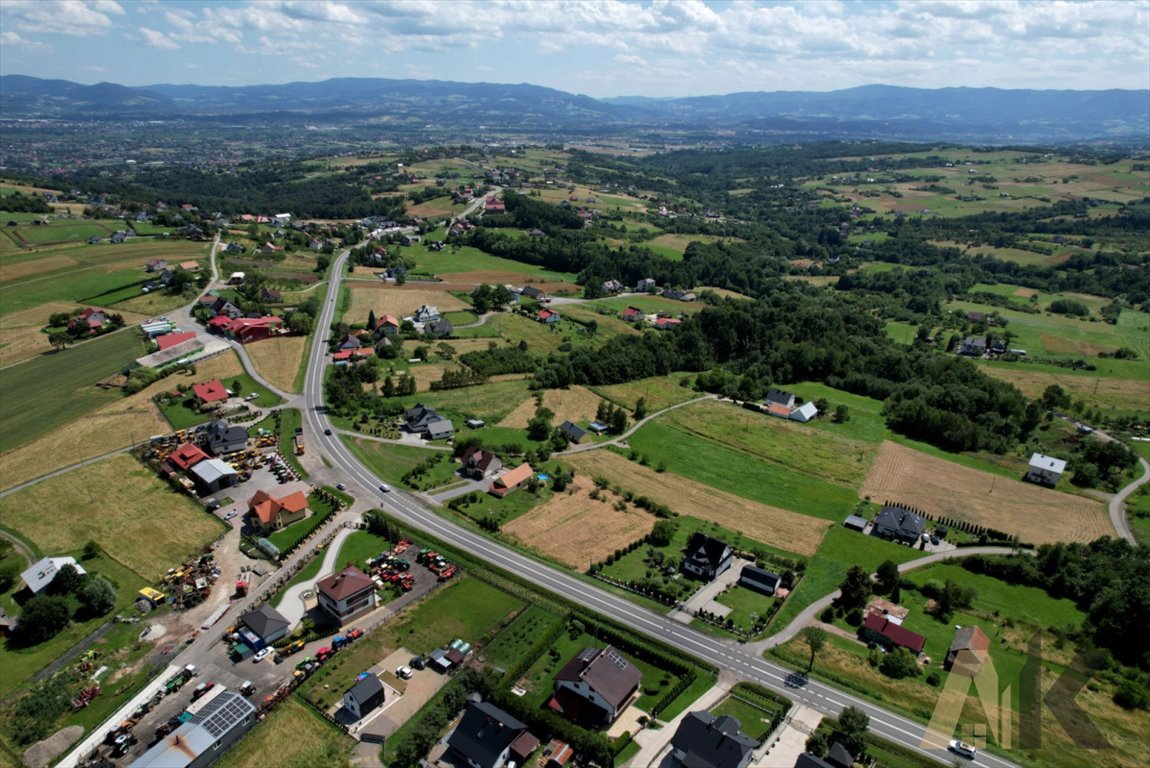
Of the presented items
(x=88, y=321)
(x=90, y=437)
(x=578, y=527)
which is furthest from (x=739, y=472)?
(x=88, y=321)

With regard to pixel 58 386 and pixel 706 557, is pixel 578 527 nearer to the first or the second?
pixel 706 557

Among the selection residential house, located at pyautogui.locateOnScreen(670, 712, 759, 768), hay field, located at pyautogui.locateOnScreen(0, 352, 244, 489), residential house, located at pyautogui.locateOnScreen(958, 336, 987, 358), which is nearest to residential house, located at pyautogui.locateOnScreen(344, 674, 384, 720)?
residential house, located at pyautogui.locateOnScreen(670, 712, 759, 768)

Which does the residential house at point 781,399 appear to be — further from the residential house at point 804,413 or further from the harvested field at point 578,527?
the harvested field at point 578,527

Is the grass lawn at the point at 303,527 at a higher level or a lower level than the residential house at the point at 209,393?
lower

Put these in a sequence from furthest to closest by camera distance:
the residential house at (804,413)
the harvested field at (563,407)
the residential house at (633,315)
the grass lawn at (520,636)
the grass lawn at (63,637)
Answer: the residential house at (633,315), the residential house at (804,413), the harvested field at (563,407), the grass lawn at (520,636), the grass lawn at (63,637)

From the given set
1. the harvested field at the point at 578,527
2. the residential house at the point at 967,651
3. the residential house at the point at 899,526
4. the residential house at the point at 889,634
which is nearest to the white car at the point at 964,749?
the residential house at the point at 967,651

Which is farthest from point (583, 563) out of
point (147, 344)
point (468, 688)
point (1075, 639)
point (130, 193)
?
point (130, 193)
